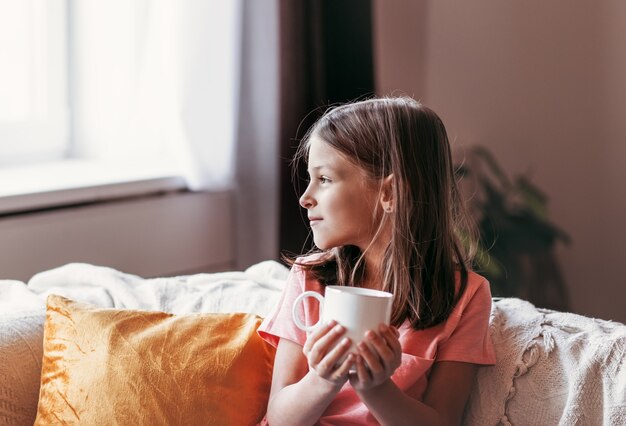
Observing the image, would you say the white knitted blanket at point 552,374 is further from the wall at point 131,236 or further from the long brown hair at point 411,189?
the wall at point 131,236

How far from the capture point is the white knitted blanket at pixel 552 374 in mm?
1256

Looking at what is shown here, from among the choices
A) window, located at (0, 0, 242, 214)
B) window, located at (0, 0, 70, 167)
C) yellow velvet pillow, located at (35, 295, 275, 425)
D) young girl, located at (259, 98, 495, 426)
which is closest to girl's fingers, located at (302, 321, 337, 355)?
young girl, located at (259, 98, 495, 426)

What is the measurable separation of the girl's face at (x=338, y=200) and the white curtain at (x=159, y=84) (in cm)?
119

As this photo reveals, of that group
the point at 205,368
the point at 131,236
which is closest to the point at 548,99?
the point at 131,236

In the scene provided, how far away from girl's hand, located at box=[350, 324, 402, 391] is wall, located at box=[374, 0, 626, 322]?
7.31 feet

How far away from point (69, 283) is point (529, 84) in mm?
2143

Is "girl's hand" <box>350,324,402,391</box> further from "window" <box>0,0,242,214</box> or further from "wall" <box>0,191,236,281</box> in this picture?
"window" <box>0,0,242,214</box>

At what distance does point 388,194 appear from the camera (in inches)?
50.9

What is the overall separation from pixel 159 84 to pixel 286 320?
4.37 ft

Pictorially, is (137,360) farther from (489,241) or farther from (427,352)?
(489,241)

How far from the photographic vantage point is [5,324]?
4.70 feet

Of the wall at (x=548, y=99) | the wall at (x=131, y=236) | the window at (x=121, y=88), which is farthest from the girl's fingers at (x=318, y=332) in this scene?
the wall at (x=548, y=99)

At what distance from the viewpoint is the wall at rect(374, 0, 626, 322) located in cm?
321

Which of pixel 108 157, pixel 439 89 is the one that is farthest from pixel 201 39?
pixel 439 89
